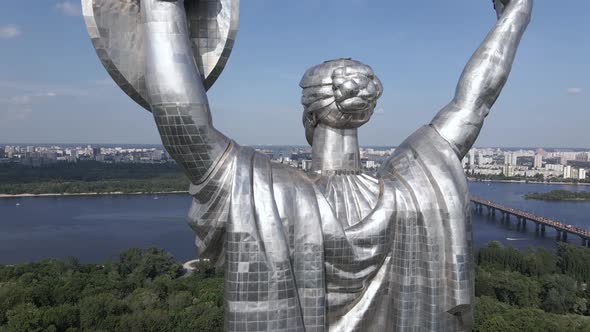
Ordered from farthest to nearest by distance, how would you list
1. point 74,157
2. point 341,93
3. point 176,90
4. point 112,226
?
point 74,157, point 112,226, point 341,93, point 176,90

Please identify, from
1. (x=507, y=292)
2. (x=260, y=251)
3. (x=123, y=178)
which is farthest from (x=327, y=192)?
(x=123, y=178)

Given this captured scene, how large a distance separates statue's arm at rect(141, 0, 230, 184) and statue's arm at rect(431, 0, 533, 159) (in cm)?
186

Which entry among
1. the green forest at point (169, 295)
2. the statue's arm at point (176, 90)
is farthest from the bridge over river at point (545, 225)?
the statue's arm at point (176, 90)

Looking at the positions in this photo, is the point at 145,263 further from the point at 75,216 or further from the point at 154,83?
the point at 75,216

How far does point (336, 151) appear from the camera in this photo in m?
3.53

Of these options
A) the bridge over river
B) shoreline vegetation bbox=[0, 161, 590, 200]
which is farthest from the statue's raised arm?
shoreline vegetation bbox=[0, 161, 590, 200]

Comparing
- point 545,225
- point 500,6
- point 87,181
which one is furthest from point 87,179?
point 500,6

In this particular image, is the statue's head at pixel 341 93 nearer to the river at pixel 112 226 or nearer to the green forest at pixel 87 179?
the river at pixel 112 226

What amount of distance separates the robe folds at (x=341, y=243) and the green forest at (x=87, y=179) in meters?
55.9

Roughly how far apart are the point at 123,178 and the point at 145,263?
2170 inches

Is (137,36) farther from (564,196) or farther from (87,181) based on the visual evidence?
(87,181)

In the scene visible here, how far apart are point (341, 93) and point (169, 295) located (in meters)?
16.5

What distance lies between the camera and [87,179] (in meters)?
71.2

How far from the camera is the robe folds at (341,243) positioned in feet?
9.63
